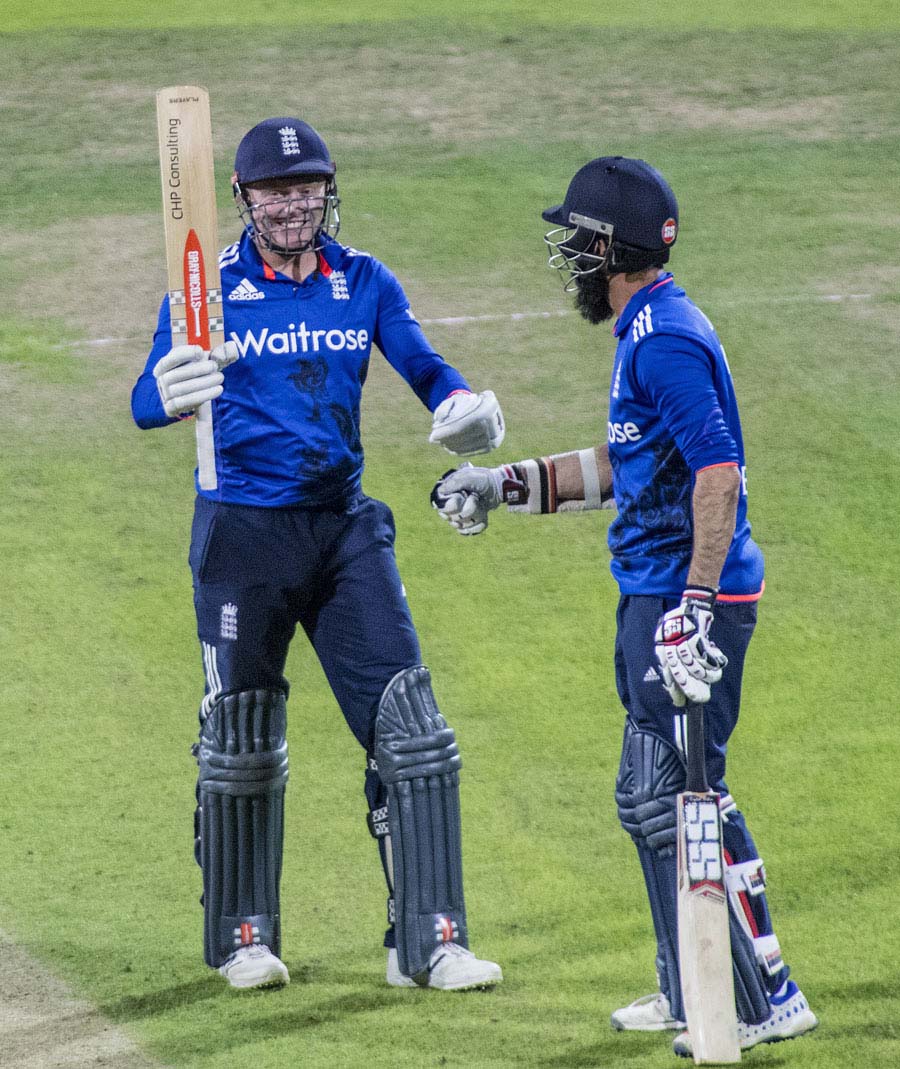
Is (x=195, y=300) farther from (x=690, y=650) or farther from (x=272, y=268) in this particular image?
(x=690, y=650)

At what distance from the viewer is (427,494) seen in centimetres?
873

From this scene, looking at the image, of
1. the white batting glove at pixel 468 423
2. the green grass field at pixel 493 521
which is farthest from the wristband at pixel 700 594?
the green grass field at pixel 493 521

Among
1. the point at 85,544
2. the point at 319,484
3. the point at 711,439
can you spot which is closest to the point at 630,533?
the point at 711,439

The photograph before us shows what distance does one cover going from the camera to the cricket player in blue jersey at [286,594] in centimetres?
521

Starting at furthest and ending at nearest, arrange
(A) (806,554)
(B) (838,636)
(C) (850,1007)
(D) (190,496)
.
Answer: (D) (190,496), (A) (806,554), (B) (838,636), (C) (850,1007)

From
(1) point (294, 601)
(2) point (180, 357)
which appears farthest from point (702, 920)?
(2) point (180, 357)

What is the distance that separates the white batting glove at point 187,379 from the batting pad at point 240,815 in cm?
Answer: 86

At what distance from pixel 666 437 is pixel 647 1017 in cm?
154

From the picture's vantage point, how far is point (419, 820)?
5195 mm

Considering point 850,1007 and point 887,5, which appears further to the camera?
point 887,5

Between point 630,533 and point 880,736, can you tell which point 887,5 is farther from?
point 630,533

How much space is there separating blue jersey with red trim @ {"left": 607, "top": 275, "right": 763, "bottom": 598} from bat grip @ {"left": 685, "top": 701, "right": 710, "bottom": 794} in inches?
13.7

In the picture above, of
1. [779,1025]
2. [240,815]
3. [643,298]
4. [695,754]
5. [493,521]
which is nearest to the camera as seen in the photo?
[695,754]

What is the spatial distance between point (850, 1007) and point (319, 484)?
2.08 m
